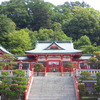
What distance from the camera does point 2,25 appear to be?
47.3 metres

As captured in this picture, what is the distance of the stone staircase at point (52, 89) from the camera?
19366mm

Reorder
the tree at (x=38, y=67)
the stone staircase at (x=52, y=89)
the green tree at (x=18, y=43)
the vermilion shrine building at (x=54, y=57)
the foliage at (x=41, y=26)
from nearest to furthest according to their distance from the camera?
1. the stone staircase at (x=52, y=89)
2. the tree at (x=38, y=67)
3. the vermilion shrine building at (x=54, y=57)
4. the green tree at (x=18, y=43)
5. the foliage at (x=41, y=26)

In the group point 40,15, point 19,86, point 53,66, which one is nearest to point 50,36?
point 40,15

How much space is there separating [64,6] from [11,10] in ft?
81.3

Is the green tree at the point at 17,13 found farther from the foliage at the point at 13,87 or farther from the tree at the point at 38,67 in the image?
the foliage at the point at 13,87

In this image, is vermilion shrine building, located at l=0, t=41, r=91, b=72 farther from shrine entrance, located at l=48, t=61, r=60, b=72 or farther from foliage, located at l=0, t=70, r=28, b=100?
foliage, located at l=0, t=70, r=28, b=100

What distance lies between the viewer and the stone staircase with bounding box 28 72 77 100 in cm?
1937

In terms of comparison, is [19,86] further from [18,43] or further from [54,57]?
[18,43]

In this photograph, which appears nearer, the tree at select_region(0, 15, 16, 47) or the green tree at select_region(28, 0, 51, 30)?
the tree at select_region(0, 15, 16, 47)

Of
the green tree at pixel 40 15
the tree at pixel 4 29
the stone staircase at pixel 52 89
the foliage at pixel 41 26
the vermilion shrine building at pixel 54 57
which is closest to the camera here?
the stone staircase at pixel 52 89

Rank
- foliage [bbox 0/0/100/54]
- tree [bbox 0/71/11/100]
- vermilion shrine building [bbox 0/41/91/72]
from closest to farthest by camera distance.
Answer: tree [bbox 0/71/11/100], vermilion shrine building [bbox 0/41/91/72], foliage [bbox 0/0/100/54]

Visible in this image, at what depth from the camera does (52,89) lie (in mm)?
21000

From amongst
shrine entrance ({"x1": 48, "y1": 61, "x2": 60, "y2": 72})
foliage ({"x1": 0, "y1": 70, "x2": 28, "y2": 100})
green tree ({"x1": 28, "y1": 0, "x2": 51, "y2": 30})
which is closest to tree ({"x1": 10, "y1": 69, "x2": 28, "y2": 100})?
foliage ({"x1": 0, "y1": 70, "x2": 28, "y2": 100})

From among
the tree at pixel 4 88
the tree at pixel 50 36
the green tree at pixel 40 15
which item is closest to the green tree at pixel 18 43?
the tree at pixel 50 36
